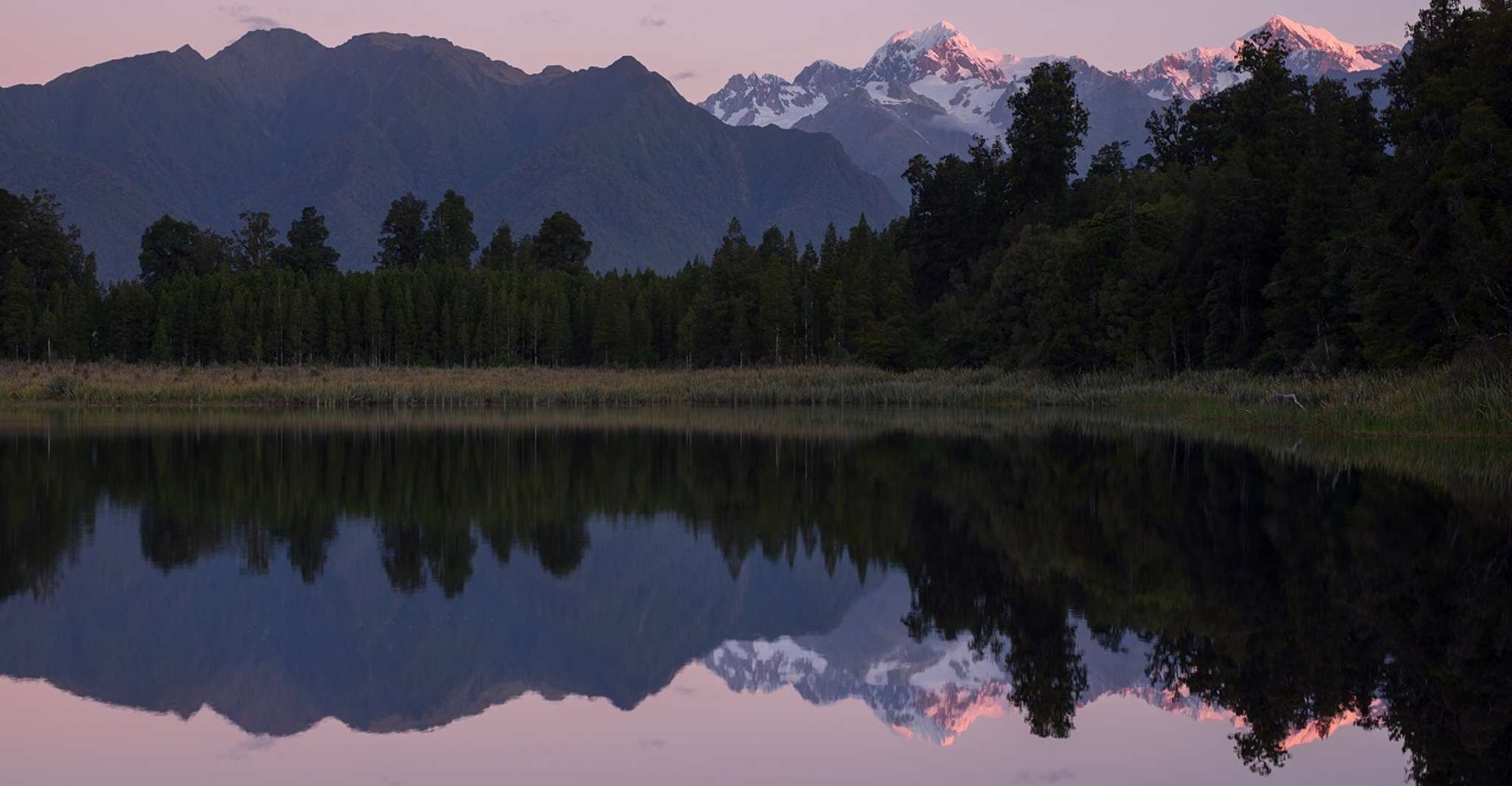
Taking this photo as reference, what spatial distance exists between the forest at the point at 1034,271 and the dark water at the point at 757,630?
2130 cm

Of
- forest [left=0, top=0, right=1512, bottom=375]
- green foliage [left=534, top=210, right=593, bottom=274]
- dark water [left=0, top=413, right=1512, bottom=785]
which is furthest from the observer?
green foliage [left=534, top=210, right=593, bottom=274]

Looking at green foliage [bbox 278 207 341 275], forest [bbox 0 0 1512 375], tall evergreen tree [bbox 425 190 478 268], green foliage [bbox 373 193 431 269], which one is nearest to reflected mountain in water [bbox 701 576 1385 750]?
forest [bbox 0 0 1512 375]

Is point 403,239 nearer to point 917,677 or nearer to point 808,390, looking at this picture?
point 808,390

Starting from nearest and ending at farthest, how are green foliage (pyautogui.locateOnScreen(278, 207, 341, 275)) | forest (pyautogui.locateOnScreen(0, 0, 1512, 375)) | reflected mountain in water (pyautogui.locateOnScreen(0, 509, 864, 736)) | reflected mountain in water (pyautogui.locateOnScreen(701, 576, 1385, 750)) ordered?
reflected mountain in water (pyautogui.locateOnScreen(701, 576, 1385, 750)) < reflected mountain in water (pyautogui.locateOnScreen(0, 509, 864, 736)) < forest (pyautogui.locateOnScreen(0, 0, 1512, 375)) < green foliage (pyautogui.locateOnScreen(278, 207, 341, 275))

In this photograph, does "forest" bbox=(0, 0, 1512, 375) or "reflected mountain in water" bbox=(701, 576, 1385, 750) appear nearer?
"reflected mountain in water" bbox=(701, 576, 1385, 750)

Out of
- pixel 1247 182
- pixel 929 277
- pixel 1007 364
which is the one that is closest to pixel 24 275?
pixel 929 277

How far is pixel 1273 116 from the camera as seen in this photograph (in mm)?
68062

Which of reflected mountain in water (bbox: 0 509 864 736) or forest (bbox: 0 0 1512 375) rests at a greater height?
forest (bbox: 0 0 1512 375)

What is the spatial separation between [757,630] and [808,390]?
56833 millimetres

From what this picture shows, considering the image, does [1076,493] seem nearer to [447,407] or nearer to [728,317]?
[447,407]

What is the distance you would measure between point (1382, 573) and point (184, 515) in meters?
17.4

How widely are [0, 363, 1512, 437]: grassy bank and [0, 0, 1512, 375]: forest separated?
259cm

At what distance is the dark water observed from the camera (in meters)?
8.93

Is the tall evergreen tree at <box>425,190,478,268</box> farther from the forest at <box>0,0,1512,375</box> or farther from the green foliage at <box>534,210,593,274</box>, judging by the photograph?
the green foliage at <box>534,210,593,274</box>
